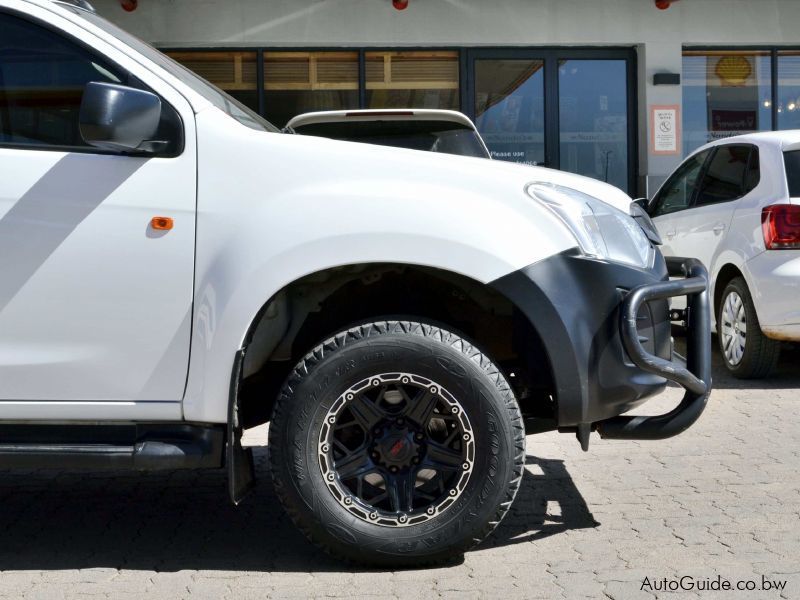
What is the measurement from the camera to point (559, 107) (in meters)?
15.3

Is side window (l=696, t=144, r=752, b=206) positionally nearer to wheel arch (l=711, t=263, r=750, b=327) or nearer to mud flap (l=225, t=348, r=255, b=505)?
wheel arch (l=711, t=263, r=750, b=327)

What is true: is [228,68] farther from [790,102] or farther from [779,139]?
[779,139]

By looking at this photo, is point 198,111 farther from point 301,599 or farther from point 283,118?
point 283,118

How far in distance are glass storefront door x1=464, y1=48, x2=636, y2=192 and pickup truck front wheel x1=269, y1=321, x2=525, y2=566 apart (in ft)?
37.0

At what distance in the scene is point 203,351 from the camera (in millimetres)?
3980

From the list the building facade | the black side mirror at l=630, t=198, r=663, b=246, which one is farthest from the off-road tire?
the building facade

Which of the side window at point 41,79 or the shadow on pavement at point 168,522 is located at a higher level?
the side window at point 41,79

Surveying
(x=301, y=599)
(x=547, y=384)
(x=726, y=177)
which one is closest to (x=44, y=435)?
(x=301, y=599)

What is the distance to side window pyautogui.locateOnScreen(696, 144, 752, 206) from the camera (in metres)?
8.43

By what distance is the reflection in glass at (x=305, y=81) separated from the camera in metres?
15.0

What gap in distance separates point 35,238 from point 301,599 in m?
1.47

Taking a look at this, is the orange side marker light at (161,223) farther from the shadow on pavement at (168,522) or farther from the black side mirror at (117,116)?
the shadow on pavement at (168,522)

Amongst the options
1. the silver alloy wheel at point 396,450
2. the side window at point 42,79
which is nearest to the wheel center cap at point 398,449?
the silver alloy wheel at point 396,450

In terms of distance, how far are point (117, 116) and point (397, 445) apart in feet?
4.71
